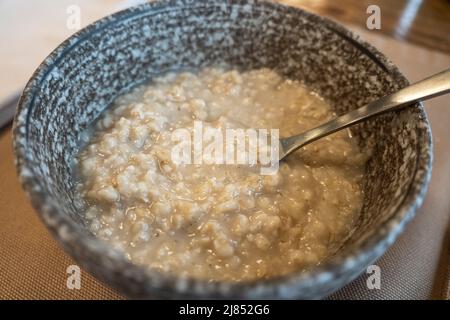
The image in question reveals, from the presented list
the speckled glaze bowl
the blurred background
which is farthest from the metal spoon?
the blurred background

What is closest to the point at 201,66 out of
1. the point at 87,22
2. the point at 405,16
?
the point at 87,22

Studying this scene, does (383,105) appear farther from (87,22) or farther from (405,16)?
(87,22)

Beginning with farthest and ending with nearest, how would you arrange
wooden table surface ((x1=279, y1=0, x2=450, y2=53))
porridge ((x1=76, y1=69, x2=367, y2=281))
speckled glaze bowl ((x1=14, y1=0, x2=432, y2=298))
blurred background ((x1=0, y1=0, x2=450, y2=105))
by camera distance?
wooden table surface ((x1=279, y1=0, x2=450, y2=53)), blurred background ((x1=0, y1=0, x2=450, y2=105)), porridge ((x1=76, y1=69, x2=367, y2=281)), speckled glaze bowl ((x1=14, y1=0, x2=432, y2=298))

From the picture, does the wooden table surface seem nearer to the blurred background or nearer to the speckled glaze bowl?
the blurred background

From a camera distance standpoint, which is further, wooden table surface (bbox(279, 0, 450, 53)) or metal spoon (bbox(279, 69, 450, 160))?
wooden table surface (bbox(279, 0, 450, 53))

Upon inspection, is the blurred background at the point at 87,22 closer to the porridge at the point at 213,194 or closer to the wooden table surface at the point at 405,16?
the wooden table surface at the point at 405,16
